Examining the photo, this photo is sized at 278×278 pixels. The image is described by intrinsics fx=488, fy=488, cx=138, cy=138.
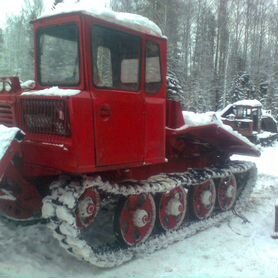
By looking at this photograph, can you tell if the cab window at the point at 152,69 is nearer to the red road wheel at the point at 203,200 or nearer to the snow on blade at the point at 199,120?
the snow on blade at the point at 199,120

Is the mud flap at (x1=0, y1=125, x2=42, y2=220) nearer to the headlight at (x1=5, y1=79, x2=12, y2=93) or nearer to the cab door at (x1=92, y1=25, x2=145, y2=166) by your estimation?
the headlight at (x1=5, y1=79, x2=12, y2=93)

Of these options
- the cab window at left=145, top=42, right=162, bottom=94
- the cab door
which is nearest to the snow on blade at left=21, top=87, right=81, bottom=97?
the cab door

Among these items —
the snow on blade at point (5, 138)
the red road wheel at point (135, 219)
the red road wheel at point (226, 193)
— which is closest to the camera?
the snow on blade at point (5, 138)

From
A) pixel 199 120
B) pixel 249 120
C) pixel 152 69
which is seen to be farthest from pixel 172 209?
pixel 249 120

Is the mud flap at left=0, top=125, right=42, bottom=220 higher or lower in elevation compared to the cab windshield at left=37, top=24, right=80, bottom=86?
lower

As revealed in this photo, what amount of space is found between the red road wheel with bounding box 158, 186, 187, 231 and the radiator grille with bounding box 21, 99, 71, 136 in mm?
2189

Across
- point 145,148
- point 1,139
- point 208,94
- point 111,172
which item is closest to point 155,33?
point 145,148

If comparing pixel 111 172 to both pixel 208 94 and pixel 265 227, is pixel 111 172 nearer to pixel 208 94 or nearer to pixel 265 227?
pixel 265 227

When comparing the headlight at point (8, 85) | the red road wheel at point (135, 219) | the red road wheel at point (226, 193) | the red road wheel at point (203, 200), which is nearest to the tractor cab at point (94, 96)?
the headlight at point (8, 85)

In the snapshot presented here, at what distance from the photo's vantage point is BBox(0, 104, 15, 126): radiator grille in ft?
20.1

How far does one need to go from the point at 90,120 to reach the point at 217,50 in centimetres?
3373

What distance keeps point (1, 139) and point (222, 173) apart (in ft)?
14.1

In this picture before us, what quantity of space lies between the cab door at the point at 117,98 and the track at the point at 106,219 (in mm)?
396

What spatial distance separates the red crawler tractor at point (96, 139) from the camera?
5.55m
